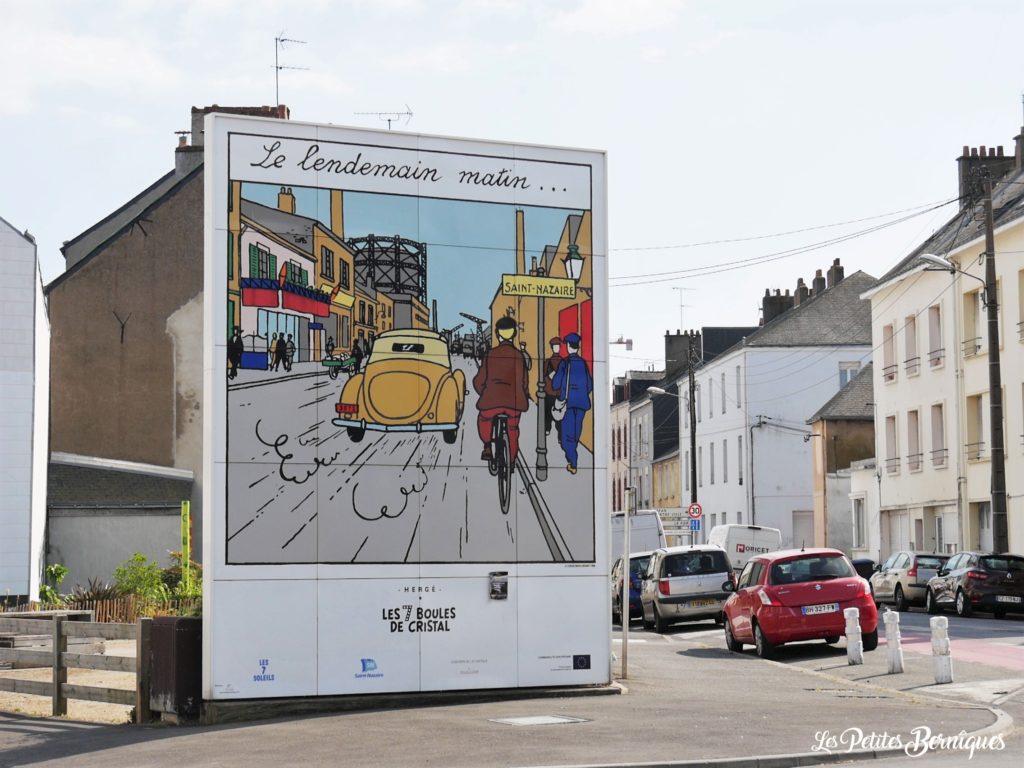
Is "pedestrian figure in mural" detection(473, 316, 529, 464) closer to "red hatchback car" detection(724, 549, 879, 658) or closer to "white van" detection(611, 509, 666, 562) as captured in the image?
"red hatchback car" detection(724, 549, 879, 658)

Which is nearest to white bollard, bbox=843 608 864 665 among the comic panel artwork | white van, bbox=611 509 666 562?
the comic panel artwork

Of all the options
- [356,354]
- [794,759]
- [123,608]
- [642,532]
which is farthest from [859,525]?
[794,759]

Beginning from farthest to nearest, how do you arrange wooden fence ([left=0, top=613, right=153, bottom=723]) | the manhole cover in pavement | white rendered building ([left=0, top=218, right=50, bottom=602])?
white rendered building ([left=0, top=218, right=50, bottom=602]), wooden fence ([left=0, top=613, right=153, bottom=723]), the manhole cover in pavement

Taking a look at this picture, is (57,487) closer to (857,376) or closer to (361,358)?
(361,358)

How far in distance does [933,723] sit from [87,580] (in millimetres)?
27296

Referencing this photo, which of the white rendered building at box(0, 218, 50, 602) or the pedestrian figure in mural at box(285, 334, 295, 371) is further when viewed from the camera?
the white rendered building at box(0, 218, 50, 602)

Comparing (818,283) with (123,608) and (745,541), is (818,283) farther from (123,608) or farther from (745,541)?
(123,608)

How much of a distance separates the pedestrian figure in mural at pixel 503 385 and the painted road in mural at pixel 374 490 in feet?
0.30

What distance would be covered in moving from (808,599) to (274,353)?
10575 millimetres

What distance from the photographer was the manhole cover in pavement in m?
13.8

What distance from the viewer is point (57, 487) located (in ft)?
120

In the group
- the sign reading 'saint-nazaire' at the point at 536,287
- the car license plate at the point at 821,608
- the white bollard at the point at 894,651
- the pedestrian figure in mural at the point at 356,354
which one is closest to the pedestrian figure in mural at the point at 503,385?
the sign reading 'saint-nazaire' at the point at 536,287

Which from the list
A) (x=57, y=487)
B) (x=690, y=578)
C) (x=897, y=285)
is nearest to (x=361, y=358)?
(x=690, y=578)

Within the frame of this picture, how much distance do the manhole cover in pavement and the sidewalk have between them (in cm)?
8
